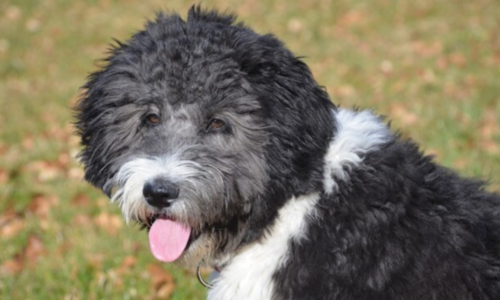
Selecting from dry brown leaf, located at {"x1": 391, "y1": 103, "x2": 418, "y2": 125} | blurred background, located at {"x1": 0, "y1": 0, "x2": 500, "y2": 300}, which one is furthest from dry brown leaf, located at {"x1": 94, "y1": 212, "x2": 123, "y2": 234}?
dry brown leaf, located at {"x1": 391, "y1": 103, "x2": 418, "y2": 125}

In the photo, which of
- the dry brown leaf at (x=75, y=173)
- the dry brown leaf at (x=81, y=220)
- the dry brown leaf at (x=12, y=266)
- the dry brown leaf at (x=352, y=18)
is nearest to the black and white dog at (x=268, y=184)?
the dry brown leaf at (x=12, y=266)

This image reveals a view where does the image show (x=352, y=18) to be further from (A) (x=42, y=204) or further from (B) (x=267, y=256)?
(B) (x=267, y=256)

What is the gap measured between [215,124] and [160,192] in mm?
414

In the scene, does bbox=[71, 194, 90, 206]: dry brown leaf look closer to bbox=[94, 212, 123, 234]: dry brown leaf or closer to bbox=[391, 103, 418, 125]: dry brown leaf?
bbox=[94, 212, 123, 234]: dry brown leaf

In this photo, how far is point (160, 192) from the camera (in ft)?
8.91

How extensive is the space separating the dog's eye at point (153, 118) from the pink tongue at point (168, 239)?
0.43m

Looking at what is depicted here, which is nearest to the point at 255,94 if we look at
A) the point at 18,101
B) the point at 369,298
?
the point at 369,298

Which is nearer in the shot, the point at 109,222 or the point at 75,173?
the point at 109,222

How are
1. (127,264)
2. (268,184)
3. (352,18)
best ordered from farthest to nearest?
(352,18) → (127,264) → (268,184)

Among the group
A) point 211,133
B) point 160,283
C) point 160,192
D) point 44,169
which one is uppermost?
point 211,133

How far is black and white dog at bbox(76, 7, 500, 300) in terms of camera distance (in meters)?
2.74

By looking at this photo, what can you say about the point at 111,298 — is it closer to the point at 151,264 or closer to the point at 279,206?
the point at 151,264

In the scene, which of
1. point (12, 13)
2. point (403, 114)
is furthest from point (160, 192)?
point (12, 13)

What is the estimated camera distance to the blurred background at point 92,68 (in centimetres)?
463
